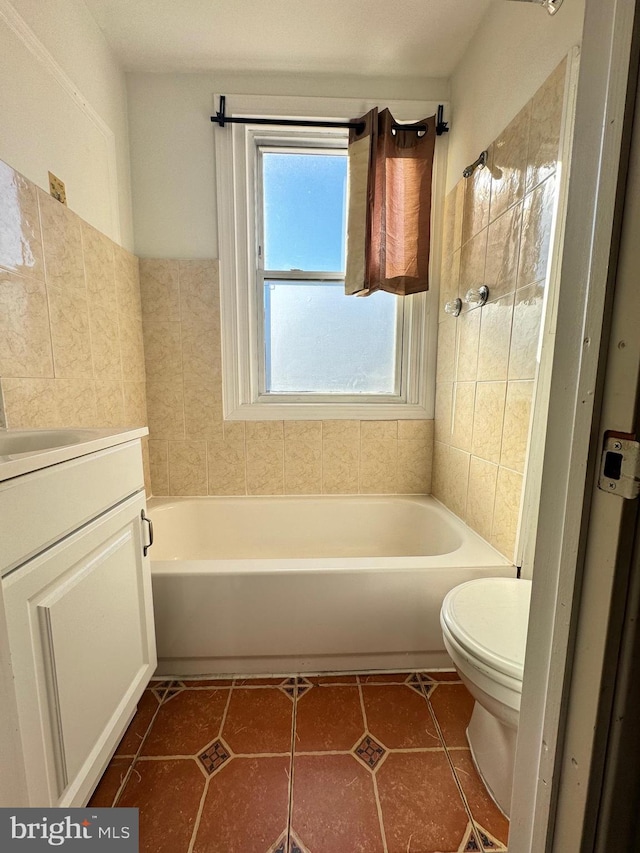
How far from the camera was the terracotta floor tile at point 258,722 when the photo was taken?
3.53 feet

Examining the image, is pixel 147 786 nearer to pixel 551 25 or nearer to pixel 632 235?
pixel 632 235

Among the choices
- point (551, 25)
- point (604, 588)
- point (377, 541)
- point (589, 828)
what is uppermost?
point (551, 25)

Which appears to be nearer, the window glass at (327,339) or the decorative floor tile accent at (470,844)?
the decorative floor tile accent at (470,844)

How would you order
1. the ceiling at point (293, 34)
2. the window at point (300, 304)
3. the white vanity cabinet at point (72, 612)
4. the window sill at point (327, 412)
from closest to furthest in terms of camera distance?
the white vanity cabinet at point (72, 612)
the ceiling at point (293, 34)
the window at point (300, 304)
the window sill at point (327, 412)

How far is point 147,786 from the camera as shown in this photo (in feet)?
3.16

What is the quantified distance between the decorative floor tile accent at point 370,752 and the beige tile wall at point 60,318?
140cm

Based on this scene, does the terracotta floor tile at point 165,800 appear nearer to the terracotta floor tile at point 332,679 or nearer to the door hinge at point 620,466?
the terracotta floor tile at point 332,679

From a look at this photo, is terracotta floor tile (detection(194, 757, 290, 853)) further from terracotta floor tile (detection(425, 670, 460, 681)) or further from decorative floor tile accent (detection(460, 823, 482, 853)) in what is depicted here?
terracotta floor tile (detection(425, 670, 460, 681))

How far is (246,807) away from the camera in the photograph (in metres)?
0.91

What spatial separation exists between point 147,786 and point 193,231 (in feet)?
6.96

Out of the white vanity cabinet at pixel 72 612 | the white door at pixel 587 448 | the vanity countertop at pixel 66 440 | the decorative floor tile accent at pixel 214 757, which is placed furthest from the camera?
the decorative floor tile accent at pixel 214 757

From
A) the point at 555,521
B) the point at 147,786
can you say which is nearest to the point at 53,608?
the point at 147,786

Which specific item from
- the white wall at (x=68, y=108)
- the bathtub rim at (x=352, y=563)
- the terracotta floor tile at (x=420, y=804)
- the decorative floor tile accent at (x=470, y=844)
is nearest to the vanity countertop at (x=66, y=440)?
the bathtub rim at (x=352, y=563)

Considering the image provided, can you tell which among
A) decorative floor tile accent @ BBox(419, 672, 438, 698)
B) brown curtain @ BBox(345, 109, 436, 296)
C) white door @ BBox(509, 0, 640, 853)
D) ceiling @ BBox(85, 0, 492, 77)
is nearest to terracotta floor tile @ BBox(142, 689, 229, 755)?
decorative floor tile accent @ BBox(419, 672, 438, 698)
